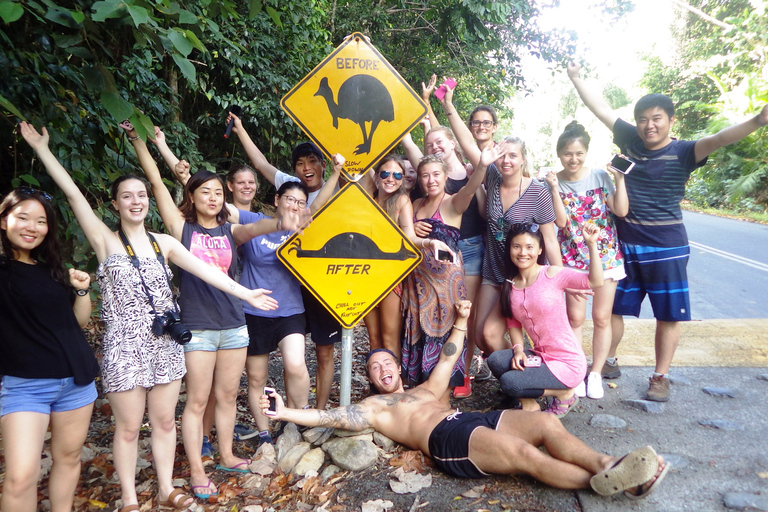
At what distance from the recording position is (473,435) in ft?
11.0

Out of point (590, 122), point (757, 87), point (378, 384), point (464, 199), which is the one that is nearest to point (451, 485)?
point (378, 384)

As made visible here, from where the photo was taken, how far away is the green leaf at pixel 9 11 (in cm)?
209

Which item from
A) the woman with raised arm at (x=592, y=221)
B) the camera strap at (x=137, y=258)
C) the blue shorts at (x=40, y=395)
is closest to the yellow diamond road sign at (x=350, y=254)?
the camera strap at (x=137, y=258)

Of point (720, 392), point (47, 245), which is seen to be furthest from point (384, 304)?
point (720, 392)

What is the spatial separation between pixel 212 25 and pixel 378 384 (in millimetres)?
2498

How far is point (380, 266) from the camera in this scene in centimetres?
373

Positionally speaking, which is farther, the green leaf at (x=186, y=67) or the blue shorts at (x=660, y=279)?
the blue shorts at (x=660, y=279)

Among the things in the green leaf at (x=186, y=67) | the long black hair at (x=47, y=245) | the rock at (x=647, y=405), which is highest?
the green leaf at (x=186, y=67)

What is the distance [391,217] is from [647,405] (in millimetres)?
2499

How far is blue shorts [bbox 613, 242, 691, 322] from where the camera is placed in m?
4.38

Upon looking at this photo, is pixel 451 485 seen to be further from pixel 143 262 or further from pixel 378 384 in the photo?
pixel 143 262

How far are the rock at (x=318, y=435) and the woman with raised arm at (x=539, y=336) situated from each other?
1292mm

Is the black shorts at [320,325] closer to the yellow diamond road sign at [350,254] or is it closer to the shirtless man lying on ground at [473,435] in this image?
the shirtless man lying on ground at [473,435]

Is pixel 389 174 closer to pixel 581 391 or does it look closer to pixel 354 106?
pixel 354 106
